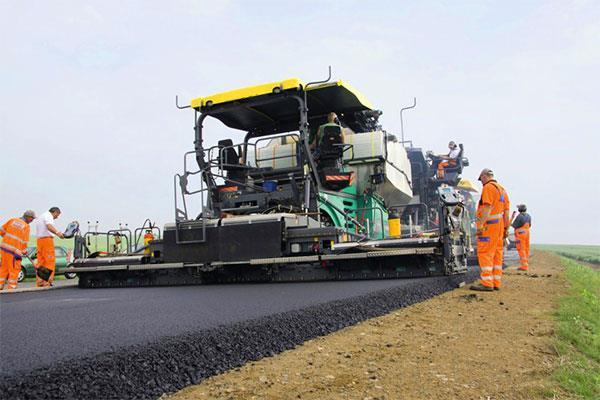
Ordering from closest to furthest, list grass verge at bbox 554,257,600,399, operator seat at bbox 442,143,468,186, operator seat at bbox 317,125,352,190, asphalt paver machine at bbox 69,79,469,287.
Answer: grass verge at bbox 554,257,600,399, asphalt paver machine at bbox 69,79,469,287, operator seat at bbox 317,125,352,190, operator seat at bbox 442,143,468,186

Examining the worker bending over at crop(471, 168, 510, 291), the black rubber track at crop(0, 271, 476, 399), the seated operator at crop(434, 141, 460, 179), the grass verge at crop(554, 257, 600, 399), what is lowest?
the grass verge at crop(554, 257, 600, 399)

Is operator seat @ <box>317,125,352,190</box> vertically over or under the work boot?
over

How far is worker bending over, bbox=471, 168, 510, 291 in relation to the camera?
567 centimetres

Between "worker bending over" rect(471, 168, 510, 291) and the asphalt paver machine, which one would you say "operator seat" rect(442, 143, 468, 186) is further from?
"worker bending over" rect(471, 168, 510, 291)

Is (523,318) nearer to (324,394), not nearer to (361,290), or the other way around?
(361,290)

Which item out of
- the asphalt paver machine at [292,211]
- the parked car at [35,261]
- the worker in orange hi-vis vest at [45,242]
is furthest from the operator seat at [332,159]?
the parked car at [35,261]

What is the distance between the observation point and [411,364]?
2623 millimetres

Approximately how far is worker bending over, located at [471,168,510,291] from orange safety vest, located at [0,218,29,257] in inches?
234

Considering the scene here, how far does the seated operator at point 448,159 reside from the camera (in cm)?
1113

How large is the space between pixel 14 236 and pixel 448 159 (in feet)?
27.5

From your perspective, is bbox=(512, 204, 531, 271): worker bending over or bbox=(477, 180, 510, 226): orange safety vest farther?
bbox=(512, 204, 531, 271): worker bending over

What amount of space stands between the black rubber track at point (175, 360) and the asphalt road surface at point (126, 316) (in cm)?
12

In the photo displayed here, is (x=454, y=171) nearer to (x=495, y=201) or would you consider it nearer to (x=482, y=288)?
(x=495, y=201)

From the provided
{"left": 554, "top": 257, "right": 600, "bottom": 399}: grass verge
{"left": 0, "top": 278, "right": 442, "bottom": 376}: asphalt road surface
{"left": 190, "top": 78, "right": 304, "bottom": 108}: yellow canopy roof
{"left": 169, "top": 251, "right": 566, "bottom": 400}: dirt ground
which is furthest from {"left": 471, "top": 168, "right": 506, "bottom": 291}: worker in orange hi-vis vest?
{"left": 190, "top": 78, "right": 304, "bottom": 108}: yellow canopy roof
